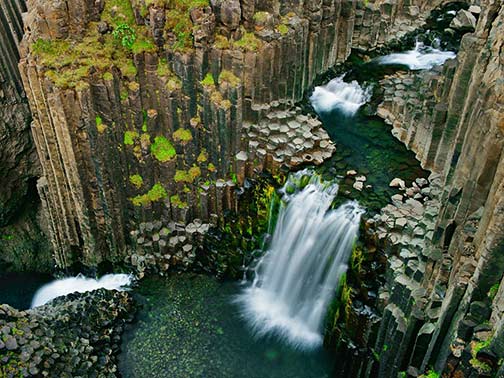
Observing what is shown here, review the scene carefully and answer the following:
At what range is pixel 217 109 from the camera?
17000 millimetres

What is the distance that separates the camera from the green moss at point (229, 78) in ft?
55.1

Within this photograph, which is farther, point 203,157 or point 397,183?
point 203,157

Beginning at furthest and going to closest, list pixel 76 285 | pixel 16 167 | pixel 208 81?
pixel 16 167
pixel 76 285
pixel 208 81

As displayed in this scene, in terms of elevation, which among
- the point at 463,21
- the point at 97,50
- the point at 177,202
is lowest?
the point at 177,202

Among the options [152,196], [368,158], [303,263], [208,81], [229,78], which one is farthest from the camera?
[152,196]

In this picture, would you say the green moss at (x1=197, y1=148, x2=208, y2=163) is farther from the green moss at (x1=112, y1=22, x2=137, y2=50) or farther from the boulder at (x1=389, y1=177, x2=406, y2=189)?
the boulder at (x1=389, y1=177, x2=406, y2=189)

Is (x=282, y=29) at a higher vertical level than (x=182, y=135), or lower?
higher

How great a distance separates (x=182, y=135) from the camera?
58.2 ft

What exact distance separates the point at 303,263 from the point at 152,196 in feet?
18.1

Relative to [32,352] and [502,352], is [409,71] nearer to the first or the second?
[502,352]

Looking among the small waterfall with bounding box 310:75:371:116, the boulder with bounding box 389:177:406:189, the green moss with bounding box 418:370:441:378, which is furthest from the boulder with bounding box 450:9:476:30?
the green moss with bounding box 418:370:441:378

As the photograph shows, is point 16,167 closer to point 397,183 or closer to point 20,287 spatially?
point 20,287

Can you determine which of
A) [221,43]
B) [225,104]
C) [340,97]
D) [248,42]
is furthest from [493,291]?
[340,97]

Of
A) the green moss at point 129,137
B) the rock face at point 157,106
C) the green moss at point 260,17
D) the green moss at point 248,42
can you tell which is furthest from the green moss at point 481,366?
the green moss at point 129,137
